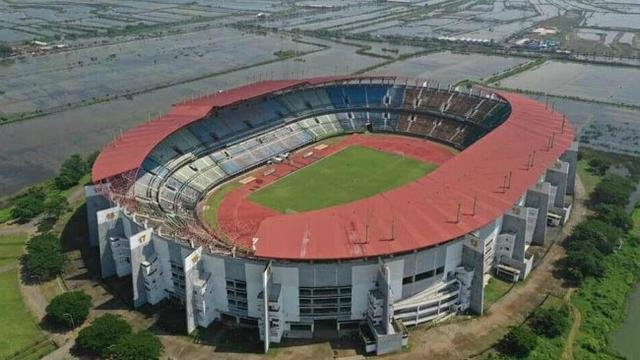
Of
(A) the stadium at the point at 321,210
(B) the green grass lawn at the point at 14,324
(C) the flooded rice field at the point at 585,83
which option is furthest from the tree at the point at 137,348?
(C) the flooded rice field at the point at 585,83

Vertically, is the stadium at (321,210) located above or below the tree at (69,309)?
above

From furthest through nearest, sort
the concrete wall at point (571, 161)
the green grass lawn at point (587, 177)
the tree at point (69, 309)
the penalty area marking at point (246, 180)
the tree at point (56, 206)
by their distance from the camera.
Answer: the penalty area marking at point (246, 180)
the green grass lawn at point (587, 177)
the concrete wall at point (571, 161)
the tree at point (56, 206)
the tree at point (69, 309)

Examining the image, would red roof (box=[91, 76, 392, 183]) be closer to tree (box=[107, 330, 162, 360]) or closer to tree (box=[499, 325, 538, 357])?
tree (box=[107, 330, 162, 360])

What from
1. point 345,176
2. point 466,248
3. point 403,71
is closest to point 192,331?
point 466,248

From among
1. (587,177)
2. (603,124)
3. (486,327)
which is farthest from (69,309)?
(603,124)

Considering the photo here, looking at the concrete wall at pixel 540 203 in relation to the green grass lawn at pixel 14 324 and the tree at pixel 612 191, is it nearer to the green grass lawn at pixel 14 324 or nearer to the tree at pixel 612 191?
the tree at pixel 612 191

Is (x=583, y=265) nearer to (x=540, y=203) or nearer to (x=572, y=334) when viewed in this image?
(x=540, y=203)

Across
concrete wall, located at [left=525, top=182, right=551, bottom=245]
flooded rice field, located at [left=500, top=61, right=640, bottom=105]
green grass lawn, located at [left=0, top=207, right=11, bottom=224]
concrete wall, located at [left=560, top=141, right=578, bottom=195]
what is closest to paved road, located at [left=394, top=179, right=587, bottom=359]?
concrete wall, located at [left=525, top=182, right=551, bottom=245]
